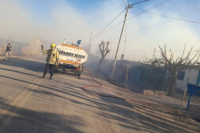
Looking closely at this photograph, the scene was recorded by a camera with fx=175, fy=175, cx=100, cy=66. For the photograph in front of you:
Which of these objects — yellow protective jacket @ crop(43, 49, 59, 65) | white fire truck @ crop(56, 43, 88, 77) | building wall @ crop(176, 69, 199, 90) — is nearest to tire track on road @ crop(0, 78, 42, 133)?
yellow protective jacket @ crop(43, 49, 59, 65)

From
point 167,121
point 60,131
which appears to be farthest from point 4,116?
point 167,121

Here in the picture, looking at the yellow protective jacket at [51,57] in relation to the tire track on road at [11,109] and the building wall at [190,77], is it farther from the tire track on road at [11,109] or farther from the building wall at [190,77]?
the building wall at [190,77]

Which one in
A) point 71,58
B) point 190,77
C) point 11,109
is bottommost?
point 11,109

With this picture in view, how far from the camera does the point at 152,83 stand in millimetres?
18016

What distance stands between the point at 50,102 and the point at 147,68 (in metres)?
15.1

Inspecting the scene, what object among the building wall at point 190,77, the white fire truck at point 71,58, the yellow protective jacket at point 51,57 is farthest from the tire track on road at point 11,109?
the building wall at point 190,77

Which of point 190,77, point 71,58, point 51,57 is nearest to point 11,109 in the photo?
point 51,57

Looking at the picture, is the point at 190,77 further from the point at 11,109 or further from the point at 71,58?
the point at 11,109

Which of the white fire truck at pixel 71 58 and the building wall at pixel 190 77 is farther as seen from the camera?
the building wall at pixel 190 77

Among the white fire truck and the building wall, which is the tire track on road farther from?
the building wall

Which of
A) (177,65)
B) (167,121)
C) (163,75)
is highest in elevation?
(177,65)

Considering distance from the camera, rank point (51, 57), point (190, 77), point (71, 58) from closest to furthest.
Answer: point (51, 57) < point (71, 58) < point (190, 77)

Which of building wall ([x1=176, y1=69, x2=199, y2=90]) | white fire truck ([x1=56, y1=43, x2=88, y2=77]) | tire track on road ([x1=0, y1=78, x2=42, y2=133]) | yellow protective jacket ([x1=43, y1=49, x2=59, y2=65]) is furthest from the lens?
building wall ([x1=176, y1=69, x2=199, y2=90])

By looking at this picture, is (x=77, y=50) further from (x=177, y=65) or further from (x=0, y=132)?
(x=0, y=132)
